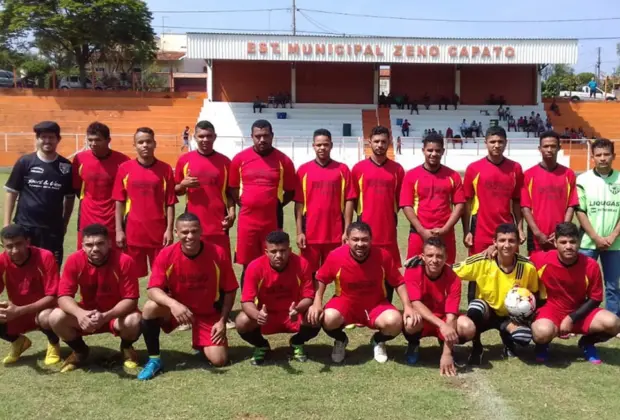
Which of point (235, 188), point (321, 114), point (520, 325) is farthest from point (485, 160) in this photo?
point (321, 114)

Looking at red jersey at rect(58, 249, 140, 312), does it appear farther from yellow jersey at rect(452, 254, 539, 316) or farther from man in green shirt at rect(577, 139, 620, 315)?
man in green shirt at rect(577, 139, 620, 315)

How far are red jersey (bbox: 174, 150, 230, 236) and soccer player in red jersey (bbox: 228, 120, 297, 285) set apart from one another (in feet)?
0.46

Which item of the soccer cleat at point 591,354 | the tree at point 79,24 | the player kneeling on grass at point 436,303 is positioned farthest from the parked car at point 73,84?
the soccer cleat at point 591,354

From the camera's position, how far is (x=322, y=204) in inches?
223

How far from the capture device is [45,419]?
3723 millimetres

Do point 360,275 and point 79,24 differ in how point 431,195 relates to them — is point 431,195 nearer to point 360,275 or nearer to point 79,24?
point 360,275

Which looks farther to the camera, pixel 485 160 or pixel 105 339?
pixel 485 160

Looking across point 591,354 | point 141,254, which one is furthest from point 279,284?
point 591,354

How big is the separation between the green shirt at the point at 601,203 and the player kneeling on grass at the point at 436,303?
59.1 inches

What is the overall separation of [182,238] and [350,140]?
23.5m

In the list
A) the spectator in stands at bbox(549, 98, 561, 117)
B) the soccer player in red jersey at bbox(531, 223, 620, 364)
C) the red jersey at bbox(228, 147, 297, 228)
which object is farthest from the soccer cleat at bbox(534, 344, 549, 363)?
→ the spectator in stands at bbox(549, 98, 561, 117)

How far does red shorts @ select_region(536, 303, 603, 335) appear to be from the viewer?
4773 mm

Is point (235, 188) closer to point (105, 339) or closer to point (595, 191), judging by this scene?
point (105, 339)

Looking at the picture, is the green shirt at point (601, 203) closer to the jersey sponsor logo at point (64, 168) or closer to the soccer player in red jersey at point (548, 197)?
the soccer player in red jersey at point (548, 197)
